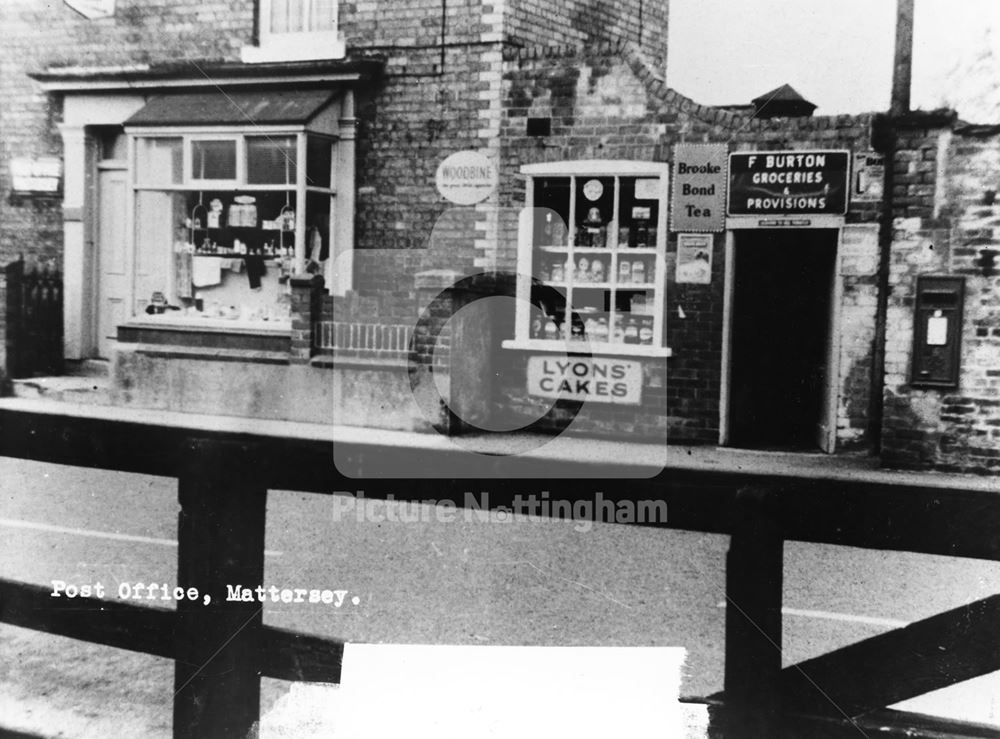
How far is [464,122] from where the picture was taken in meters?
3.49

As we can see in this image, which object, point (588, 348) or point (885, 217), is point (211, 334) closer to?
point (588, 348)

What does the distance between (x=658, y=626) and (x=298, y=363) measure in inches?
66.8

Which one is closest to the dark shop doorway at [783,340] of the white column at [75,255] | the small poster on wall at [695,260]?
the small poster on wall at [695,260]

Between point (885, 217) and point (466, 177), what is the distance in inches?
57.3

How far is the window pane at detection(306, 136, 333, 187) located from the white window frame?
0.31 meters

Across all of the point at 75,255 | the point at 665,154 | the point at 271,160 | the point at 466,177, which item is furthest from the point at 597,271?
the point at 75,255

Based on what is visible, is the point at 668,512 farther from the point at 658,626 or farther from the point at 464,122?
the point at 464,122

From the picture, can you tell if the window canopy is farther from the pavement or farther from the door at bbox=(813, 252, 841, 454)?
the door at bbox=(813, 252, 841, 454)

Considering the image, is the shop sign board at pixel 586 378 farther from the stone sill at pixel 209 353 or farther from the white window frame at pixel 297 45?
the white window frame at pixel 297 45

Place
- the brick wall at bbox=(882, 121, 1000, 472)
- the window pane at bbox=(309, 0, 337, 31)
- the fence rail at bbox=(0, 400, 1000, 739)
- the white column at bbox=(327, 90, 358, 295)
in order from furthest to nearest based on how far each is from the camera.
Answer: the white column at bbox=(327, 90, 358, 295) < the window pane at bbox=(309, 0, 337, 31) < the brick wall at bbox=(882, 121, 1000, 472) < the fence rail at bbox=(0, 400, 1000, 739)

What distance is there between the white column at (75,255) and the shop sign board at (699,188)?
222 centimetres

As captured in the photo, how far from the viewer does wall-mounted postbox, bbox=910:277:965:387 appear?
2848 mm

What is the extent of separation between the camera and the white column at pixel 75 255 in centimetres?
353

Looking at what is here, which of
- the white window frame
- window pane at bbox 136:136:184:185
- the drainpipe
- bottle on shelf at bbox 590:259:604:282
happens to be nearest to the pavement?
the drainpipe
